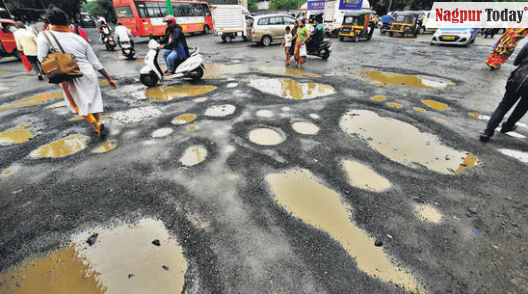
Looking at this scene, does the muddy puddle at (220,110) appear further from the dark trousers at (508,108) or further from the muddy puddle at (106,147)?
the dark trousers at (508,108)

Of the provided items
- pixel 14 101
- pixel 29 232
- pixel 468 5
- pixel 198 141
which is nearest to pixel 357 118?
pixel 198 141

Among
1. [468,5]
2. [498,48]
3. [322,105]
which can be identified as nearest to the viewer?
[322,105]

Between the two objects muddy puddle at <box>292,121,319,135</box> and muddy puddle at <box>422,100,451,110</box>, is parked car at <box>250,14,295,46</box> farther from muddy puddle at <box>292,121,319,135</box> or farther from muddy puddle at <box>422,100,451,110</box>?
muddy puddle at <box>292,121,319,135</box>

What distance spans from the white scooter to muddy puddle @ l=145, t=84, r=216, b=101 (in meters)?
0.24

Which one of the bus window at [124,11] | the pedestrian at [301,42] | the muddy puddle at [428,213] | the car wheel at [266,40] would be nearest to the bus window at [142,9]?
the bus window at [124,11]

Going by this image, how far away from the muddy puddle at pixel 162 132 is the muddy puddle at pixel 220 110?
78 centimetres

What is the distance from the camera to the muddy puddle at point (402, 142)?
287 cm

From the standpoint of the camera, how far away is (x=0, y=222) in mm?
2010

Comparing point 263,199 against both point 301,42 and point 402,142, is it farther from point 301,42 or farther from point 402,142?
point 301,42

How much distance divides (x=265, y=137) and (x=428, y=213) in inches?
84.3

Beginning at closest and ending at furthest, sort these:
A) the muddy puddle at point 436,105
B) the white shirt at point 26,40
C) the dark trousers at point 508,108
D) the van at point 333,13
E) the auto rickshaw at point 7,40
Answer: the dark trousers at point 508,108, the muddy puddle at point 436,105, the white shirt at point 26,40, the auto rickshaw at point 7,40, the van at point 333,13

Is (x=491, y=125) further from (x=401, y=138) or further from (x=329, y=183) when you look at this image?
(x=329, y=183)

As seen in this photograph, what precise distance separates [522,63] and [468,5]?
1926 cm

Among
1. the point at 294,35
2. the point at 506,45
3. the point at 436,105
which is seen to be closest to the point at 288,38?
the point at 294,35
